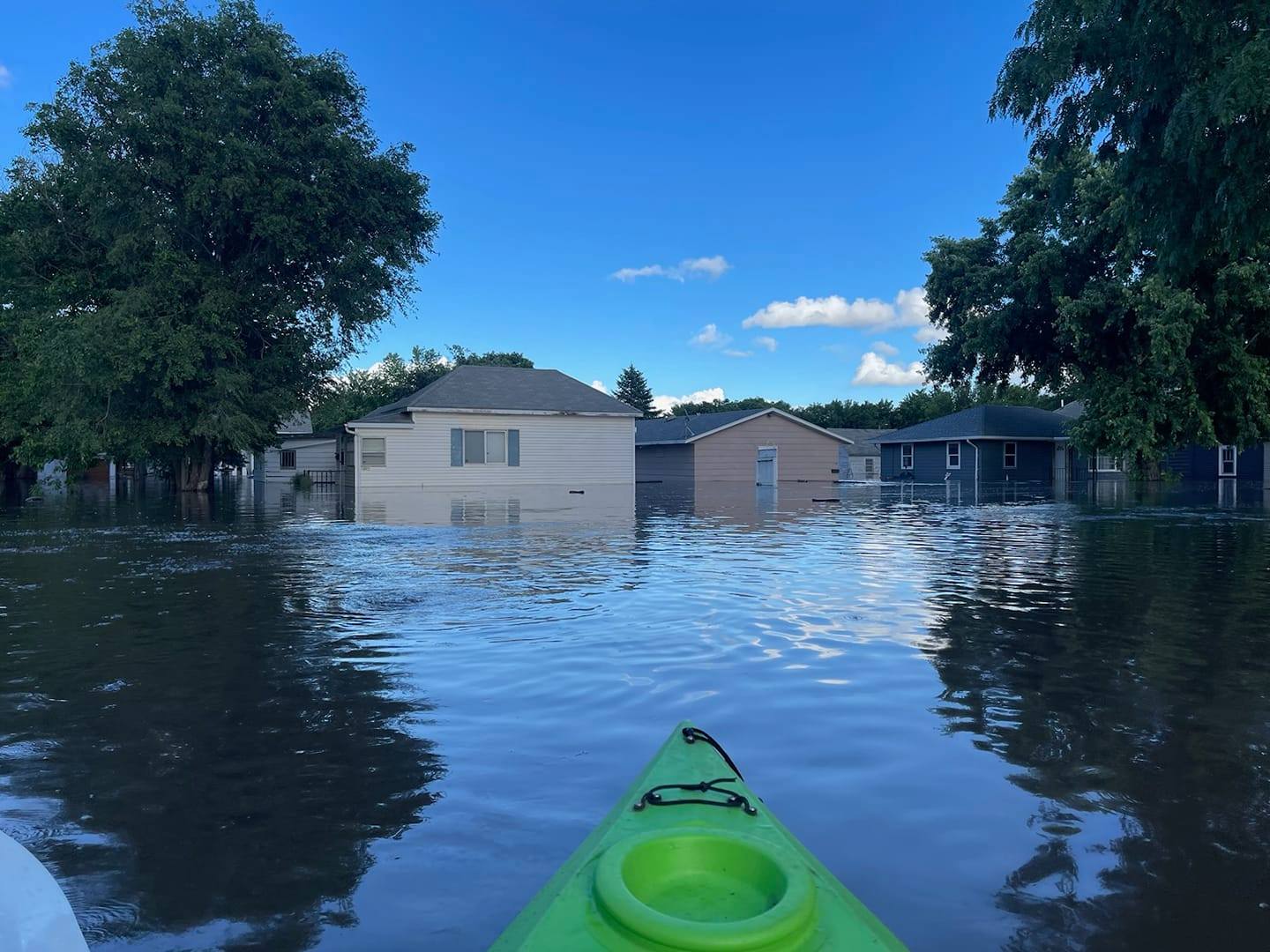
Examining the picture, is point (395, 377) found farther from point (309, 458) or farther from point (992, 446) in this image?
point (992, 446)

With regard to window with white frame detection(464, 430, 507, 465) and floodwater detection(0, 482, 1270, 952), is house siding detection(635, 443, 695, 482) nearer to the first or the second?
window with white frame detection(464, 430, 507, 465)

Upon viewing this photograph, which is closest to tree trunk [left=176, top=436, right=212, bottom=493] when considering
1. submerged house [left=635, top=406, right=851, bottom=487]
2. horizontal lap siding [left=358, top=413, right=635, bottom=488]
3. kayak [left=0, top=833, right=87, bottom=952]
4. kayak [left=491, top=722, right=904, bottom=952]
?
horizontal lap siding [left=358, top=413, right=635, bottom=488]

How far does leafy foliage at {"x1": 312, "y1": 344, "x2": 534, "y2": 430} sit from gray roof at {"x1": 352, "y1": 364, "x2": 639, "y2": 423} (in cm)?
2991

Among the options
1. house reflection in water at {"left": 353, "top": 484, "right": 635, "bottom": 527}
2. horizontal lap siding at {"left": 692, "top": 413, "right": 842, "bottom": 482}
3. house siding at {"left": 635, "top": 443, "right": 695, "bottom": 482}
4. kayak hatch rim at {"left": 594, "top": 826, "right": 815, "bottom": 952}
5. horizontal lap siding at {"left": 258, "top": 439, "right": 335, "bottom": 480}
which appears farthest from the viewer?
horizontal lap siding at {"left": 258, "top": 439, "right": 335, "bottom": 480}

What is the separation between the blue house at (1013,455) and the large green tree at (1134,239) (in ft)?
17.6

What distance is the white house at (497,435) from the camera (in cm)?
3112

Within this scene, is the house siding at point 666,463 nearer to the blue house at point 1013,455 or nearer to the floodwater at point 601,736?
the blue house at point 1013,455

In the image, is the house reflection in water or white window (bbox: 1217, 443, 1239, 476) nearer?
the house reflection in water

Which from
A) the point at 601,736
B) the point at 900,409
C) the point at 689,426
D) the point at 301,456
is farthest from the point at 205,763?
the point at 900,409

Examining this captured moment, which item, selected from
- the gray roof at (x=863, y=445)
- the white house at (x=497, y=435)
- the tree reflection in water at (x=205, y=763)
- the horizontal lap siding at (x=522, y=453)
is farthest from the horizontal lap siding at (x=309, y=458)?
the tree reflection in water at (x=205, y=763)

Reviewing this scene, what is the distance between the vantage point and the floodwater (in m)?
2.83

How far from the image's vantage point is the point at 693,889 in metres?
2.28

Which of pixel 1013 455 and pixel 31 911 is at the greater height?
pixel 1013 455

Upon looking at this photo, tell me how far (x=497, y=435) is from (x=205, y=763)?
29.5 meters
